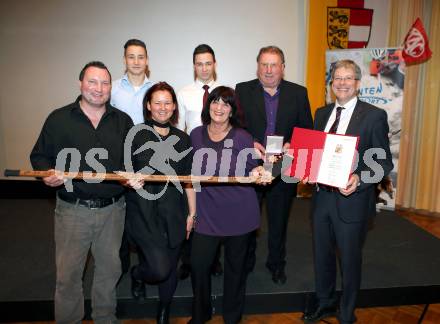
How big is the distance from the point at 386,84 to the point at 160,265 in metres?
3.84

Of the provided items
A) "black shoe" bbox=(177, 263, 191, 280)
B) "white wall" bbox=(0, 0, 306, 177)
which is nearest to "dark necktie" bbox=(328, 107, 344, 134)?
"black shoe" bbox=(177, 263, 191, 280)

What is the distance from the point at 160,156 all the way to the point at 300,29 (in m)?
3.83

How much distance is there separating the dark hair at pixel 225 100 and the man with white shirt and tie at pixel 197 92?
51cm

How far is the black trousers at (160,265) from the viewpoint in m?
2.21

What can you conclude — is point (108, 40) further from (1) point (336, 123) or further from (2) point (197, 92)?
(1) point (336, 123)

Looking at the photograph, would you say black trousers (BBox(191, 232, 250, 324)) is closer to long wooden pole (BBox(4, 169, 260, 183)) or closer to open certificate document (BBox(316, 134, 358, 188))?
long wooden pole (BBox(4, 169, 260, 183))

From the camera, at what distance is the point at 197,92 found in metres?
2.85

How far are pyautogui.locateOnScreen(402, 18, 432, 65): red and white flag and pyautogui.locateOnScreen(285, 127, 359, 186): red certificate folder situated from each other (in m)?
2.99

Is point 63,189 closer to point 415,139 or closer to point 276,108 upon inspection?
point 276,108

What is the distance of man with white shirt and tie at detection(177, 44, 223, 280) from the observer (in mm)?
2738

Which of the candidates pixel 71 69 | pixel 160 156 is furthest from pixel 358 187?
pixel 71 69

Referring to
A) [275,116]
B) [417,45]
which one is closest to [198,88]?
[275,116]

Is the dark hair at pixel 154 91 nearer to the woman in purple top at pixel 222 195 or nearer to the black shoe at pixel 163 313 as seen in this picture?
the woman in purple top at pixel 222 195

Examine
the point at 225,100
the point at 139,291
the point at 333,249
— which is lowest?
the point at 139,291
